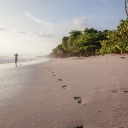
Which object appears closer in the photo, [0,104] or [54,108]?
[54,108]

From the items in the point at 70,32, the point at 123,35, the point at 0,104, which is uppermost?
the point at 70,32

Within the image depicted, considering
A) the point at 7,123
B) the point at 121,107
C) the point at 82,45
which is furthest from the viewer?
the point at 82,45

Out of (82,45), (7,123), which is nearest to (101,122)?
(7,123)

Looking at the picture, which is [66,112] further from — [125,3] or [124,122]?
[125,3]

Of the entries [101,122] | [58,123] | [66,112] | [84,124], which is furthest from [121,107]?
[58,123]

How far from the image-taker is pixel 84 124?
1211mm

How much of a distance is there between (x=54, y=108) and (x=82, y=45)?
83.4 ft

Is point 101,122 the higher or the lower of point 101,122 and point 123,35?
the lower

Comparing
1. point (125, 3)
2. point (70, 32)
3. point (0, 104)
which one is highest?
point (70, 32)

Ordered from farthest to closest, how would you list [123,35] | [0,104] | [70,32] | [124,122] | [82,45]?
[70,32]
[82,45]
[123,35]
[0,104]
[124,122]

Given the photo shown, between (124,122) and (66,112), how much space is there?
699 mm

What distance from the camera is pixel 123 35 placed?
8.85 meters

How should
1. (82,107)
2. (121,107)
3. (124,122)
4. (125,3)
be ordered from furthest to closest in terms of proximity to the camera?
1. (125,3)
2. (82,107)
3. (121,107)
4. (124,122)

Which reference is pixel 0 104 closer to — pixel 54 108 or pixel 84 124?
pixel 54 108
